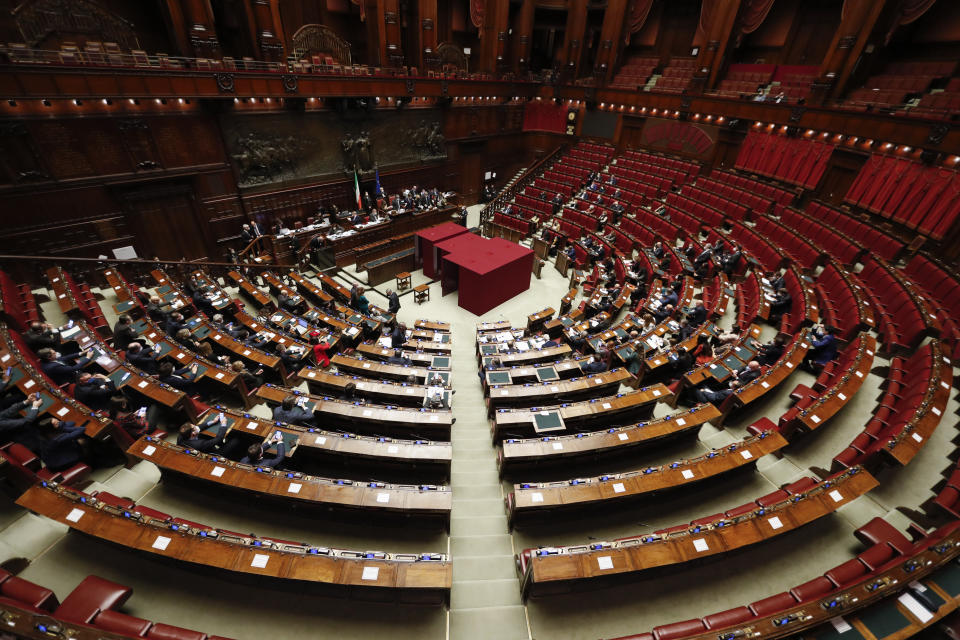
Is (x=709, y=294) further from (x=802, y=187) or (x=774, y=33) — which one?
(x=774, y=33)

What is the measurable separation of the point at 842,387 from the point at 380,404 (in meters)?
7.26

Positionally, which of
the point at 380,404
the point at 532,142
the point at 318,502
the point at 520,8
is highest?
the point at 520,8

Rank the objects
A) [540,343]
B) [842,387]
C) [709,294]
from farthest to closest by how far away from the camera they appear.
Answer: [709,294] → [540,343] → [842,387]

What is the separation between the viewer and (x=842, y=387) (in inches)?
235

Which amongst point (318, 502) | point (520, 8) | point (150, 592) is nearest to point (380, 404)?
point (318, 502)

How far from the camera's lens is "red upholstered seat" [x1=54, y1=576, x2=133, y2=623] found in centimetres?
333

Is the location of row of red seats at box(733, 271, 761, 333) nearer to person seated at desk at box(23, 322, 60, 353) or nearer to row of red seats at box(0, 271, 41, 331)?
person seated at desk at box(23, 322, 60, 353)

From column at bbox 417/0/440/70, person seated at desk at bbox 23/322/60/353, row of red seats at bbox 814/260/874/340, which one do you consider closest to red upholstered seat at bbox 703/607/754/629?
row of red seats at bbox 814/260/874/340

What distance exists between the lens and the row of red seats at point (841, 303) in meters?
7.69

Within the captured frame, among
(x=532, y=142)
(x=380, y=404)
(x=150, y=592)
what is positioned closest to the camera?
(x=150, y=592)

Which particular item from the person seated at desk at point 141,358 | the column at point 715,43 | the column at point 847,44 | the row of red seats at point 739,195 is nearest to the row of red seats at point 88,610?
the person seated at desk at point 141,358

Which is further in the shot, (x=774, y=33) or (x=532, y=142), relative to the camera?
(x=532, y=142)

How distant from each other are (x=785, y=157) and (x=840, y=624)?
51.9 feet

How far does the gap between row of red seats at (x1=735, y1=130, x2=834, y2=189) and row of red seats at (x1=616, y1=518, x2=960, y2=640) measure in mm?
13419
